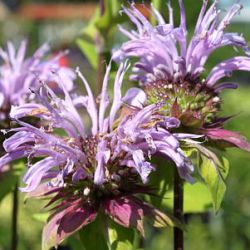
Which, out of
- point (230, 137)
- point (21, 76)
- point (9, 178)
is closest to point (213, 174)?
point (230, 137)

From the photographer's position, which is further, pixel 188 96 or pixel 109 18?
pixel 109 18

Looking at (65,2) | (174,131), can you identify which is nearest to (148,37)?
(174,131)

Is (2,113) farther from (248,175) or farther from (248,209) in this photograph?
(248,209)

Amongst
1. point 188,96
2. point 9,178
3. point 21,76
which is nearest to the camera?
point 188,96

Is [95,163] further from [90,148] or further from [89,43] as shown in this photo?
[89,43]

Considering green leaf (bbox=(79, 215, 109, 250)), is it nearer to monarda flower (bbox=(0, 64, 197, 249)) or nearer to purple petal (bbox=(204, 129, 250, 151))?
monarda flower (bbox=(0, 64, 197, 249))

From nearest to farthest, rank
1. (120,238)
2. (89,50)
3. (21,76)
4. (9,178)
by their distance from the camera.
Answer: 1. (120,238)
2. (9,178)
3. (21,76)
4. (89,50)

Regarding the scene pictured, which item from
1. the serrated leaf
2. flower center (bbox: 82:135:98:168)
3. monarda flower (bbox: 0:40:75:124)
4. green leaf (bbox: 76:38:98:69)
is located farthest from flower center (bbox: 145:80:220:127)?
green leaf (bbox: 76:38:98:69)

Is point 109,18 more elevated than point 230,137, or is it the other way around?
point 109,18
